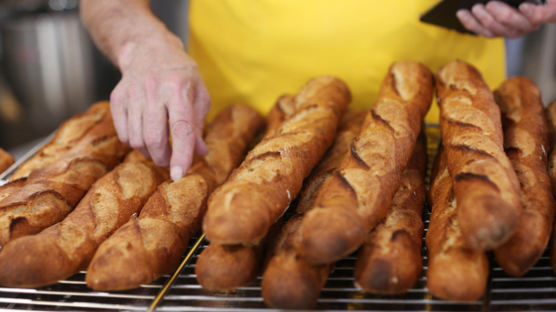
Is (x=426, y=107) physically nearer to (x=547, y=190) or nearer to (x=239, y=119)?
(x=547, y=190)

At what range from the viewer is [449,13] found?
79.0 inches

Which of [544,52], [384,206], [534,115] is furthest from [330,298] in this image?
[544,52]

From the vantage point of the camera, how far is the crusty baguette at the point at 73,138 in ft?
5.68

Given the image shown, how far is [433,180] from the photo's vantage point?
1597 millimetres

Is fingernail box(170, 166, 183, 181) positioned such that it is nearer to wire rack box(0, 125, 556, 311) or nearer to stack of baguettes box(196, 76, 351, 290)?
stack of baguettes box(196, 76, 351, 290)

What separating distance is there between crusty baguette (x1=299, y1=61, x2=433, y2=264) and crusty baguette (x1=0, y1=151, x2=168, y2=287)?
570 millimetres

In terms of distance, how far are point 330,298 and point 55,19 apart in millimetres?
3989

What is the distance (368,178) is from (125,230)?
2.06ft

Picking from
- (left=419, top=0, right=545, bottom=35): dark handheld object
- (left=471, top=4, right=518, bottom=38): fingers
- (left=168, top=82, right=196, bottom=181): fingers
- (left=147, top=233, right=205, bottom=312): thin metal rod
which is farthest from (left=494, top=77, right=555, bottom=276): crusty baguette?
(left=168, top=82, right=196, bottom=181): fingers

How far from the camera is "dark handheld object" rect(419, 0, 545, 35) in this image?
1.89m

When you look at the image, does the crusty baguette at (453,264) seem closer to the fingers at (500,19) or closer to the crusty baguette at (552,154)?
the crusty baguette at (552,154)

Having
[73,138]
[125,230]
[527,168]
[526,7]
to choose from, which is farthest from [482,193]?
[73,138]

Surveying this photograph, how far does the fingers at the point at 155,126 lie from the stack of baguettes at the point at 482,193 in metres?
0.80

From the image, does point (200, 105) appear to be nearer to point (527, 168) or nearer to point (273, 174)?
point (273, 174)
